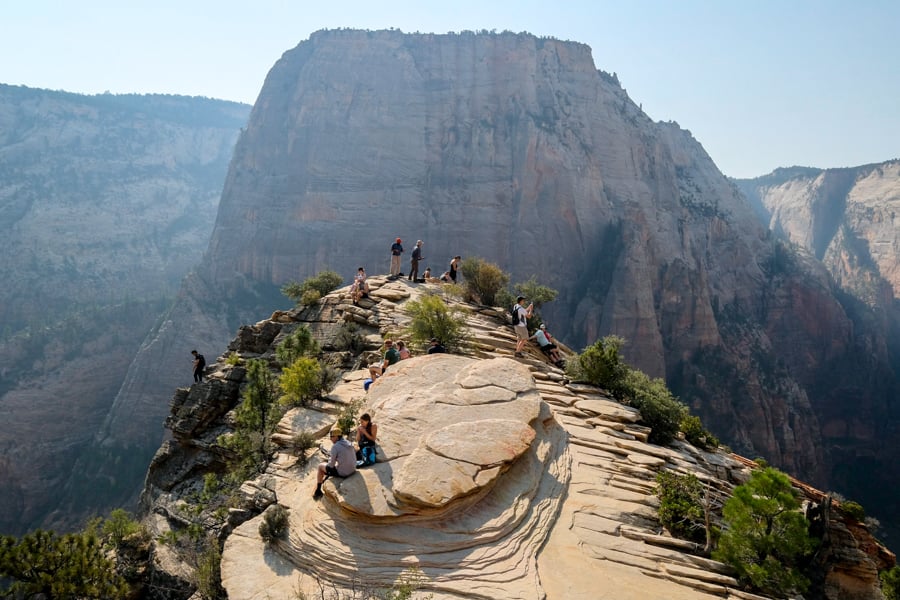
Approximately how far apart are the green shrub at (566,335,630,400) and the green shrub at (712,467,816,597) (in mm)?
4961

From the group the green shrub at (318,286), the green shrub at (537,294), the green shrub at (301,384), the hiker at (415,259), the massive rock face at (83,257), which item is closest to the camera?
the green shrub at (301,384)

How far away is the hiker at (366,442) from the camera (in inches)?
295

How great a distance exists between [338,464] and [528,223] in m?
42.4

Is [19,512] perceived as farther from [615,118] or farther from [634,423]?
[615,118]

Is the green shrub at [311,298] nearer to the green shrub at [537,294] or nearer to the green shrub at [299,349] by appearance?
the green shrub at [299,349]

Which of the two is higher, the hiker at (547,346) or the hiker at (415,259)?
the hiker at (415,259)

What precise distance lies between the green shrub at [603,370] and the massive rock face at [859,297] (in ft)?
120

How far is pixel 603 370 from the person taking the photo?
1215 centimetres

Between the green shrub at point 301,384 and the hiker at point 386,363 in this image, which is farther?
the hiker at point 386,363

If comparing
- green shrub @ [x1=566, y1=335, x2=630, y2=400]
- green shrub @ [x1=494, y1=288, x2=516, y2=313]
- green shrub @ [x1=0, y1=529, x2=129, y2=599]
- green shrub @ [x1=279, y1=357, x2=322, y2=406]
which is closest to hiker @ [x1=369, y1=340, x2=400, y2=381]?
green shrub @ [x1=279, y1=357, x2=322, y2=406]

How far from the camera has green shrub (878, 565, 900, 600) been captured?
1219 centimetres

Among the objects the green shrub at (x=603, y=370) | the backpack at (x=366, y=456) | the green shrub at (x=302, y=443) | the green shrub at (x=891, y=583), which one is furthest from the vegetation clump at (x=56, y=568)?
the green shrub at (x=891, y=583)

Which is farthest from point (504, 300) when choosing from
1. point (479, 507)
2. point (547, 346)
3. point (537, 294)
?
point (479, 507)

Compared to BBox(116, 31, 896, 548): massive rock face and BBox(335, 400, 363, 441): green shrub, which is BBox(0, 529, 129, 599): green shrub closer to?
BBox(335, 400, 363, 441): green shrub
